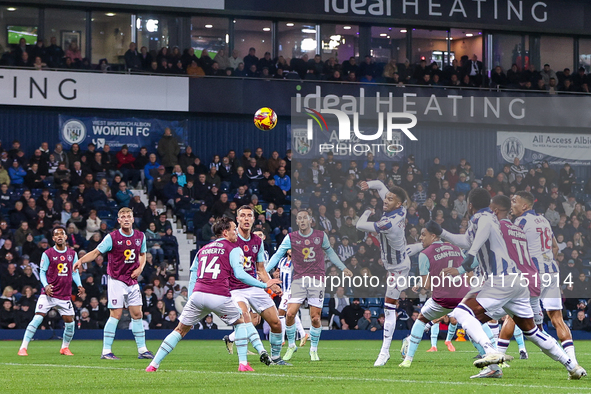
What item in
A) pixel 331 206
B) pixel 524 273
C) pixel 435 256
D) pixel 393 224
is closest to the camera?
pixel 524 273

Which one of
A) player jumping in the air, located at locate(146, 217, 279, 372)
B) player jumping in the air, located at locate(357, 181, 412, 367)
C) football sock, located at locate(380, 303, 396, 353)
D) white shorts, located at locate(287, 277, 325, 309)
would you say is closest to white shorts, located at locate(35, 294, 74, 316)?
white shorts, located at locate(287, 277, 325, 309)

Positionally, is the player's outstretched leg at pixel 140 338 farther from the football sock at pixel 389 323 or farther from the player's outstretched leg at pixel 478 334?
the player's outstretched leg at pixel 478 334

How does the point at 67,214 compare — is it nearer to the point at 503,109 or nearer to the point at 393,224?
the point at 393,224

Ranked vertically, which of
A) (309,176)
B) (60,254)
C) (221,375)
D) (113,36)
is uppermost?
(113,36)

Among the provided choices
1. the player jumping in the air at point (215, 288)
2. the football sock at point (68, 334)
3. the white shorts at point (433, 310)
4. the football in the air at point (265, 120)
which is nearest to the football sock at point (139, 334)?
the football sock at point (68, 334)

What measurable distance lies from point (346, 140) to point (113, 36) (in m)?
9.25

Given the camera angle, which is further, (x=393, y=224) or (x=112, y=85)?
(x=112, y=85)

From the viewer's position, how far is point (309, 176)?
2898cm

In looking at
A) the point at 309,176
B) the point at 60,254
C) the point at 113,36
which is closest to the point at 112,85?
the point at 113,36

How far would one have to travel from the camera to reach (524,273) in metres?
10.2

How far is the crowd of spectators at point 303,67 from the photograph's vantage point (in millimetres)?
28891

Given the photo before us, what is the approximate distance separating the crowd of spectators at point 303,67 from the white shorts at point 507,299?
21.5m

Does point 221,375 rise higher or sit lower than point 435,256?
lower

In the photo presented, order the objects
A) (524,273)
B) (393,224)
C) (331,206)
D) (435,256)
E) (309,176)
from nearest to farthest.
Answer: (524,273), (435,256), (393,224), (331,206), (309,176)
